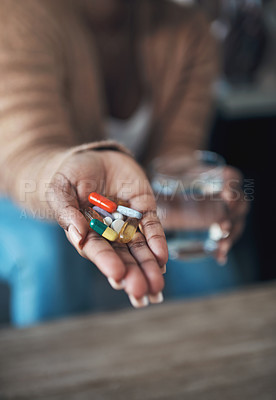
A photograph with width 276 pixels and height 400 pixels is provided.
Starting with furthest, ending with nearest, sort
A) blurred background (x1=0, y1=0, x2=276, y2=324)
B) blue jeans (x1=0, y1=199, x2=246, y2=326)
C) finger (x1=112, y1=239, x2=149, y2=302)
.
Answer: blurred background (x1=0, y1=0, x2=276, y2=324), blue jeans (x1=0, y1=199, x2=246, y2=326), finger (x1=112, y1=239, x2=149, y2=302)

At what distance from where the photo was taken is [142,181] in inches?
8.7

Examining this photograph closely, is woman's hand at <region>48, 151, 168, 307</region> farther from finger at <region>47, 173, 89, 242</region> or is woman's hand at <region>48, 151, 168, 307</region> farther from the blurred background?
the blurred background

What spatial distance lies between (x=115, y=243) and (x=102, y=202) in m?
0.03

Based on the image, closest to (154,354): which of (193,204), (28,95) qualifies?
(193,204)

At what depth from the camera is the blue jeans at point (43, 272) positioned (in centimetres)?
55

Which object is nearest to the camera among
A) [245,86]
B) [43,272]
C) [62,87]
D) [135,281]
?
[135,281]

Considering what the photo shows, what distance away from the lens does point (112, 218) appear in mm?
201

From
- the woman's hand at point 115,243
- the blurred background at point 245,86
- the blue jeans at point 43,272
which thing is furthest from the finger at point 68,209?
the blurred background at point 245,86

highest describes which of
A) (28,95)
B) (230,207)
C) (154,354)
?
(28,95)

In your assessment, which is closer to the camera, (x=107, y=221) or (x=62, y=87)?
(x=107, y=221)

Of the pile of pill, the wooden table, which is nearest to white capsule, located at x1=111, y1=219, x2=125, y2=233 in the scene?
the pile of pill

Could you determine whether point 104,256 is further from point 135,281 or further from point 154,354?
point 154,354

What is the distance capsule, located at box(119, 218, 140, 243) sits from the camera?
192 mm

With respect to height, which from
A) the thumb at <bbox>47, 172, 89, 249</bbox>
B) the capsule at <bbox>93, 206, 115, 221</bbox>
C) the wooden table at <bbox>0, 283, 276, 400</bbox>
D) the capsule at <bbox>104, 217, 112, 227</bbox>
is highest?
the thumb at <bbox>47, 172, 89, 249</bbox>
